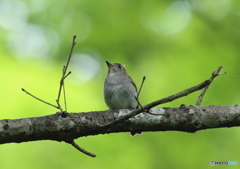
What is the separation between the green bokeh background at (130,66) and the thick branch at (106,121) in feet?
5.93

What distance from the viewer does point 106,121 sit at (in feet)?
9.98

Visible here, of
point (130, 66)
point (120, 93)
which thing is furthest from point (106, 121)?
point (130, 66)

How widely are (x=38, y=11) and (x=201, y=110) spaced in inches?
190

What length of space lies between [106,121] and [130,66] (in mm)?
3302

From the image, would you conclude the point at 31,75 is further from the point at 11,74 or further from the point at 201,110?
the point at 201,110

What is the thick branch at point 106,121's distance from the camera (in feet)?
8.99

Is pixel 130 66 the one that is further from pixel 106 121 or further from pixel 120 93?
pixel 106 121

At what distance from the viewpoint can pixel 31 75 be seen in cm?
539

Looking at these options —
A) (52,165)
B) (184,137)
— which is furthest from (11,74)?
(184,137)

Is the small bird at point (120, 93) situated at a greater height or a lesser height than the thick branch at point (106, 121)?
greater

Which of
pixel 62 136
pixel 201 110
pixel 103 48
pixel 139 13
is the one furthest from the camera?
pixel 139 13

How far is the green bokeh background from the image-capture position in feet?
15.7

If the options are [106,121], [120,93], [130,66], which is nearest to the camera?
[106,121]

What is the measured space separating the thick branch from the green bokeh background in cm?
181
